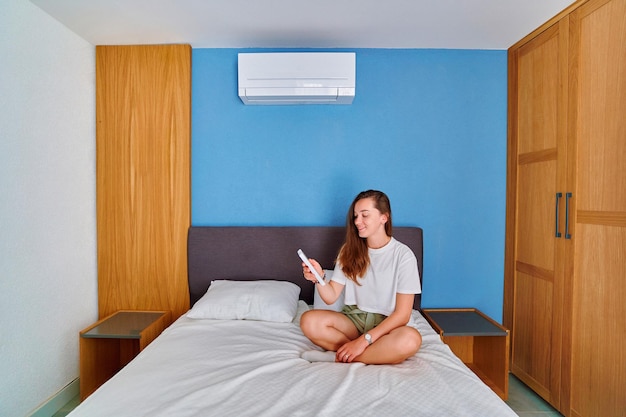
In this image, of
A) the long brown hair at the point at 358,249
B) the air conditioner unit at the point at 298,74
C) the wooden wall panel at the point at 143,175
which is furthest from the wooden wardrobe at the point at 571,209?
the wooden wall panel at the point at 143,175

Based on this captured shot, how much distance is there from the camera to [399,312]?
1875 mm

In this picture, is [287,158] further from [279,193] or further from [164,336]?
[164,336]

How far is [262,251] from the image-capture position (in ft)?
8.66

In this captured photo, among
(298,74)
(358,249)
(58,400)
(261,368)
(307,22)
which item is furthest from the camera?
(298,74)

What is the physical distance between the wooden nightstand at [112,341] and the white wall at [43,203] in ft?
0.46

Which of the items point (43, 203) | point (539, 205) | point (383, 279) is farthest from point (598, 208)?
point (43, 203)

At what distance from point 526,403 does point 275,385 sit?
1.71 meters

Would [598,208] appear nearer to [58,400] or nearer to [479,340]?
[479,340]

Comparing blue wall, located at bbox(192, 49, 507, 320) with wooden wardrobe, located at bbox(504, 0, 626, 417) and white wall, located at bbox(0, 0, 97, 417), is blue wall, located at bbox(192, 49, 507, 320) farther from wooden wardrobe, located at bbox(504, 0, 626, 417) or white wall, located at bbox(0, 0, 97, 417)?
white wall, located at bbox(0, 0, 97, 417)

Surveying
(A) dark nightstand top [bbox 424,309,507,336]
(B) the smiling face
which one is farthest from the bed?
(B) the smiling face

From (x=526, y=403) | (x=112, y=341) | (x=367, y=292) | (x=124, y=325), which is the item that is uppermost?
(x=367, y=292)

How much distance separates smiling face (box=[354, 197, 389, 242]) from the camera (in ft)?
6.61

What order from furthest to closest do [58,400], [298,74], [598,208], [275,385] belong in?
1. [298,74]
2. [58,400]
3. [598,208]
4. [275,385]

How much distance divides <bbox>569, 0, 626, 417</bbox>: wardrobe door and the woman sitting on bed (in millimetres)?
921
